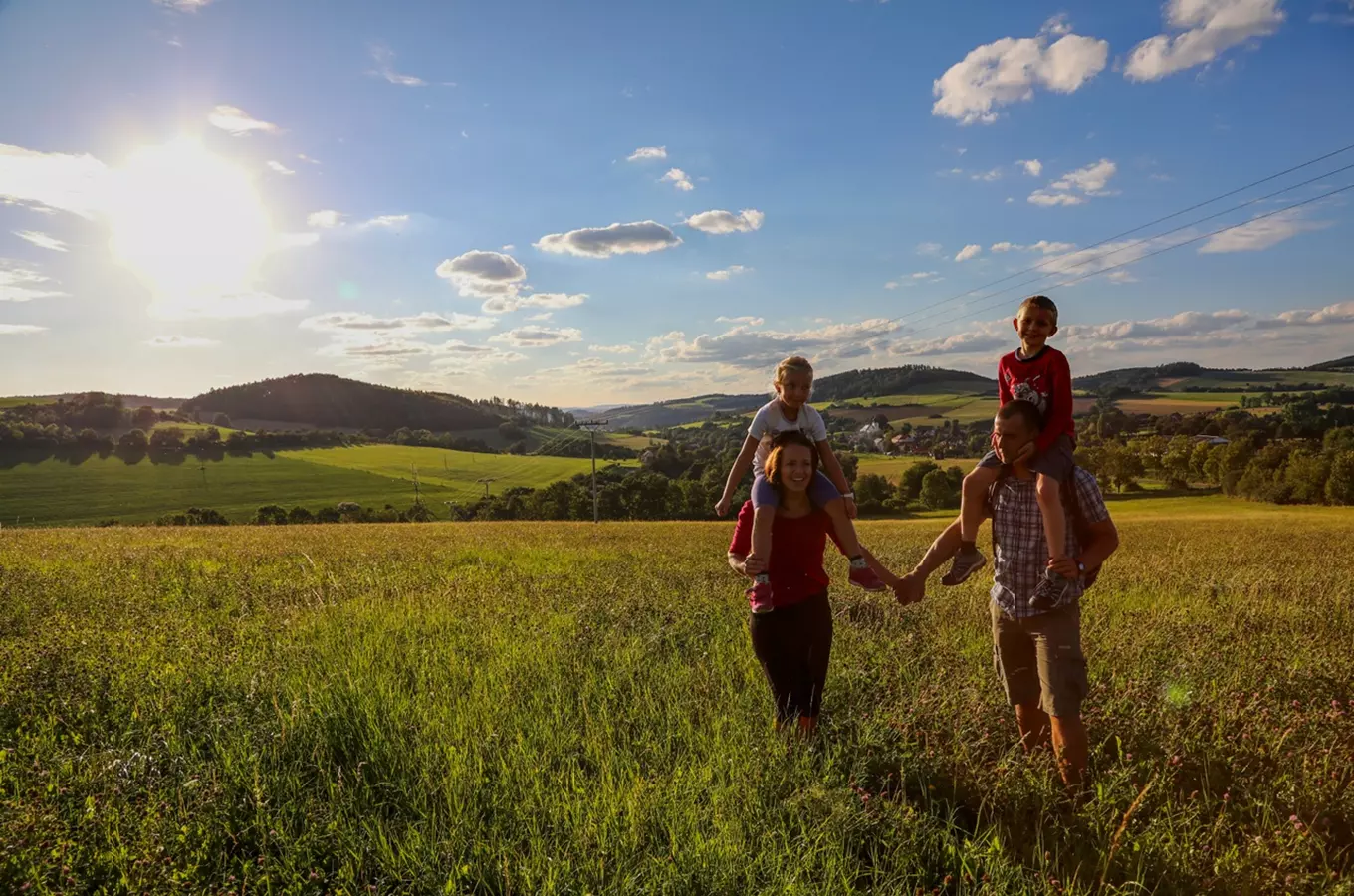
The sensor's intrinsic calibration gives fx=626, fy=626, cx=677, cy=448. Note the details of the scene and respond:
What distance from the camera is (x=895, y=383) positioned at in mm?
133750

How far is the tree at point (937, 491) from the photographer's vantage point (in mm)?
63969

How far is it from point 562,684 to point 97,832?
94.4 inches

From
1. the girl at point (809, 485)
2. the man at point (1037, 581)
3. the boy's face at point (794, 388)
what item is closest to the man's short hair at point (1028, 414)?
the man at point (1037, 581)

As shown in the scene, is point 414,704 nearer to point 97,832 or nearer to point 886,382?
point 97,832

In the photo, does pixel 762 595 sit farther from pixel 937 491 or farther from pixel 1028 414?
pixel 937 491

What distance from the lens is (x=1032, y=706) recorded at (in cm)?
369

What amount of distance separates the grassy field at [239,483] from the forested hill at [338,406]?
167ft

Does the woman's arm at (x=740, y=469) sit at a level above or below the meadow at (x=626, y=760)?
above

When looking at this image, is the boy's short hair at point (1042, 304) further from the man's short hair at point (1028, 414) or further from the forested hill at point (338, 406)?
the forested hill at point (338, 406)

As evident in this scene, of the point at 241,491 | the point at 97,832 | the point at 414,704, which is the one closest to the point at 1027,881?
the point at 414,704

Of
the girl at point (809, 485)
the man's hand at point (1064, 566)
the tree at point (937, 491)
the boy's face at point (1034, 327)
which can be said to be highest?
the boy's face at point (1034, 327)

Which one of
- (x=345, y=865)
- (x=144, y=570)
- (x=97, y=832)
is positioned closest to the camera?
(x=345, y=865)

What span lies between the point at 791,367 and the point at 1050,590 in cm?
198

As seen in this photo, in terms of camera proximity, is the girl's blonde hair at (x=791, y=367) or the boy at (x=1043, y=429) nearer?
the boy at (x=1043, y=429)
